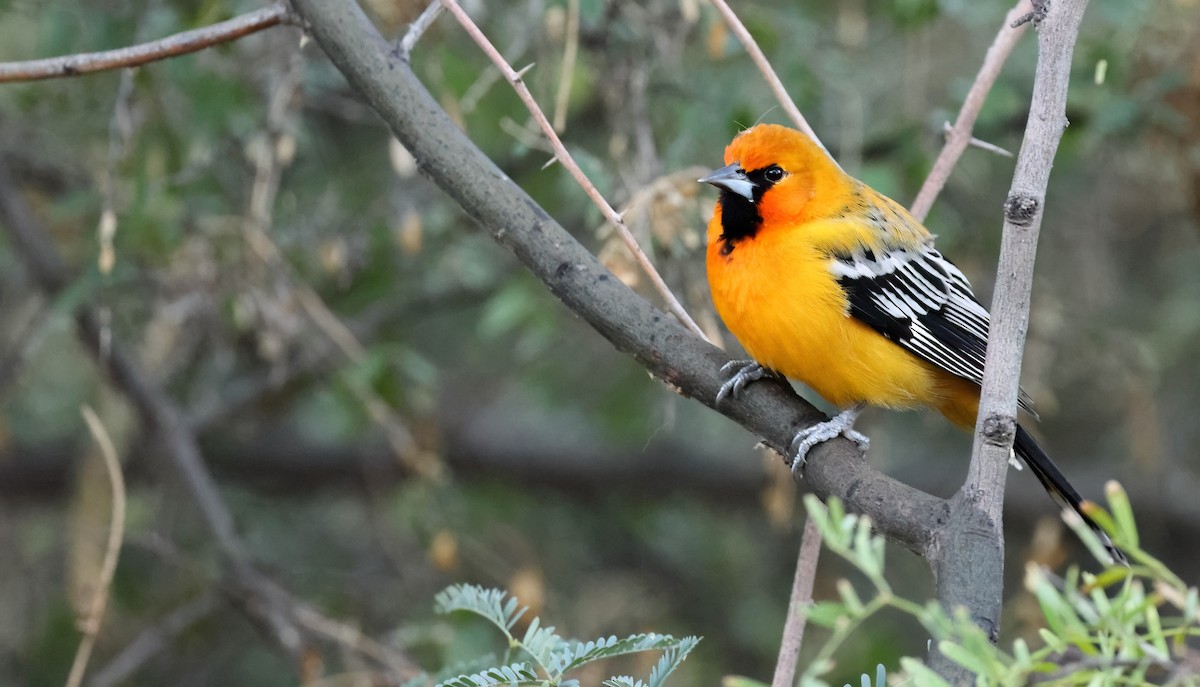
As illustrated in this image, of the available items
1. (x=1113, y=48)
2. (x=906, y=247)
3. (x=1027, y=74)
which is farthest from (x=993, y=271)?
(x=906, y=247)

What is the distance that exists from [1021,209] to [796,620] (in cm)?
98

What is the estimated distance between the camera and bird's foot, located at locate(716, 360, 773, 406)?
2791 millimetres

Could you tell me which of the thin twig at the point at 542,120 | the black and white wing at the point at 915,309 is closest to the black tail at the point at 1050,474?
the black and white wing at the point at 915,309

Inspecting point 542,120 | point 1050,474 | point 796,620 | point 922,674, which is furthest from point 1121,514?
point 1050,474

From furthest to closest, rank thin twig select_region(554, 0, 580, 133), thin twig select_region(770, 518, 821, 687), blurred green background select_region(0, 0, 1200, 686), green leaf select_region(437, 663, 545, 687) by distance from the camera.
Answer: blurred green background select_region(0, 0, 1200, 686) < thin twig select_region(554, 0, 580, 133) < thin twig select_region(770, 518, 821, 687) < green leaf select_region(437, 663, 545, 687)

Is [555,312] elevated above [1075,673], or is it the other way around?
[555,312]

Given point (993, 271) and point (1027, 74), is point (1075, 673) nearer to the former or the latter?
point (1027, 74)

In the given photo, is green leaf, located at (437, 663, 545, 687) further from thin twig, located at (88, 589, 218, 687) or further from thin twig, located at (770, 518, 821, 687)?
thin twig, located at (88, 589, 218, 687)

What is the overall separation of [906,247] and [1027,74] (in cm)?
162

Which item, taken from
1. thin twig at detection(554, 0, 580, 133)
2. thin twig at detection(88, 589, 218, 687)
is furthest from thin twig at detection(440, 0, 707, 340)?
thin twig at detection(88, 589, 218, 687)

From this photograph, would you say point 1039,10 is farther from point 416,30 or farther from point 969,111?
point 416,30

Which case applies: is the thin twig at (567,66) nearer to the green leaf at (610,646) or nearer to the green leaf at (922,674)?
the green leaf at (610,646)

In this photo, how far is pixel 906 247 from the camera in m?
4.16

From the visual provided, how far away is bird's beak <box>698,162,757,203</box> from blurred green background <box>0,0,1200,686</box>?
0.54 ft
